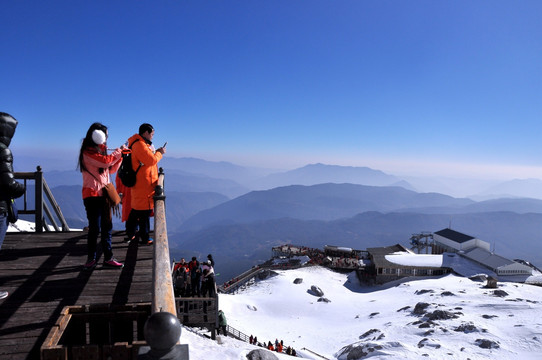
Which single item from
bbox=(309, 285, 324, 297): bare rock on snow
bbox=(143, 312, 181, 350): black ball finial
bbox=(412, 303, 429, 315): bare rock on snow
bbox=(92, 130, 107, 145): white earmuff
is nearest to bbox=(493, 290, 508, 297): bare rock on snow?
bbox=(412, 303, 429, 315): bare rock on snow

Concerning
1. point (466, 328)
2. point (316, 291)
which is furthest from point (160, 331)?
point (316, 291)

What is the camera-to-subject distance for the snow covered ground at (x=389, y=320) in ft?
61.4

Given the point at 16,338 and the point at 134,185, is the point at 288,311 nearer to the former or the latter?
the point at 134,185

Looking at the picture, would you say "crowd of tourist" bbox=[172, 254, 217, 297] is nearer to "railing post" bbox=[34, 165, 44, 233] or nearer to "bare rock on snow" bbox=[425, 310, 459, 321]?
"railing post" bbox=[34, 165, 44, 233]

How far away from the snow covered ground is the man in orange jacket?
4.95 m

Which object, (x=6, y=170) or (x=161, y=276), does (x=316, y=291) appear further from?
(x=161, y=276)

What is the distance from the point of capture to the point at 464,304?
26.5m

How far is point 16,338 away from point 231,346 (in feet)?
31.7

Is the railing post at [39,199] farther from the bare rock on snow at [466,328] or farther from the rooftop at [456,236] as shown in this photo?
the rooftop at [456,236]

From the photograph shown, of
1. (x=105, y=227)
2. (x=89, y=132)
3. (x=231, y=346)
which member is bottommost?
(x=231, y=346)

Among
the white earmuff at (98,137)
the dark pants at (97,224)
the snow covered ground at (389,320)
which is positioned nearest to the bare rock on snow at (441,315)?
the snow covered ground at (389,320)

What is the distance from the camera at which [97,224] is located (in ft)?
19.4

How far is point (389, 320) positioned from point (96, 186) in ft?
83.0

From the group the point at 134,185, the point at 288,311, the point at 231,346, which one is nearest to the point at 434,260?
the point at 288,311
